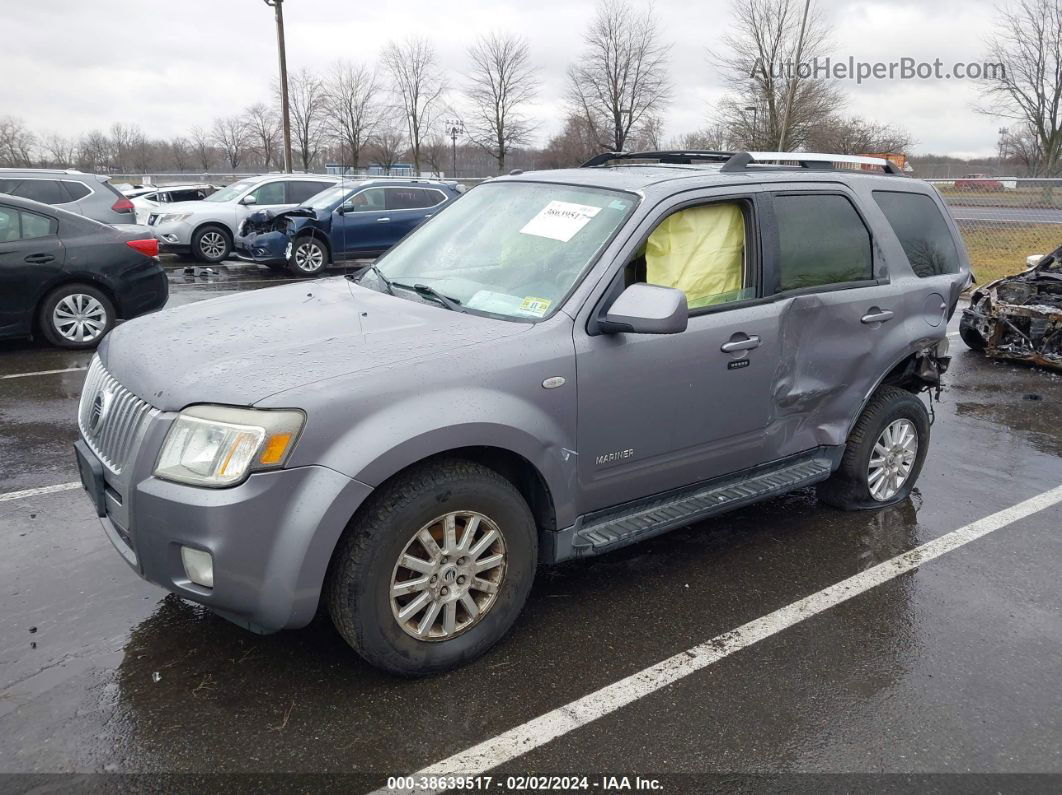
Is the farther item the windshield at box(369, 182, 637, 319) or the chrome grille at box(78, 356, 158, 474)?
the windshield at box(369, 182, 637, 319)

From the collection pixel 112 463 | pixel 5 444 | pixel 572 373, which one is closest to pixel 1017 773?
pixel 572 373

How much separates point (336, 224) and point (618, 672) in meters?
12.3

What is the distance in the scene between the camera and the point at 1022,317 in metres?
8.97

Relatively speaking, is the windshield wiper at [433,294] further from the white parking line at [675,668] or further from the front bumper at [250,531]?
the white parking line at [675,668]

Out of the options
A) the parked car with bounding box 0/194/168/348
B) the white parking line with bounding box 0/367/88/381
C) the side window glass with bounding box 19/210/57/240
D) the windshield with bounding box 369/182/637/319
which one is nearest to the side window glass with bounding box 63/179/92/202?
the parked car with bounding box 0/194/168/348

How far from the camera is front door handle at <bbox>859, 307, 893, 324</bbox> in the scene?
4.47 metres

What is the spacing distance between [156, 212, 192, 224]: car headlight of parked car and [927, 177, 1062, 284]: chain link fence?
14.4 metres

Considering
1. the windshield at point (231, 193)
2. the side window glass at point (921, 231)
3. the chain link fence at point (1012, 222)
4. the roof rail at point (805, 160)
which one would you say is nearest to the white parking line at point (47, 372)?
the roof rail at point (805, 160)

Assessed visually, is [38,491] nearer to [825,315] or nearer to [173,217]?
[825,315]

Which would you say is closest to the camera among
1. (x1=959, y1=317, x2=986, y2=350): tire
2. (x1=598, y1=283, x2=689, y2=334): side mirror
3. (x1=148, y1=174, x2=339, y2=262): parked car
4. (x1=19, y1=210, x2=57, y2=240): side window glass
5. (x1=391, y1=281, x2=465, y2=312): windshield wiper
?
(x1=598, y1=283, x2=689, y2=334): side mirror

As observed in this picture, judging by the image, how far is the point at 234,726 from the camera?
→ 113 inches

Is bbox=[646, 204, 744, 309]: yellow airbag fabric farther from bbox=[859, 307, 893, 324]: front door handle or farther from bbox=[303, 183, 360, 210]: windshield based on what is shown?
bbox=[303, 183, 360, 210]: windshield

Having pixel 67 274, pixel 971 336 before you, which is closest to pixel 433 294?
pixel 67 274

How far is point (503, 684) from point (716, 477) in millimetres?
1475
